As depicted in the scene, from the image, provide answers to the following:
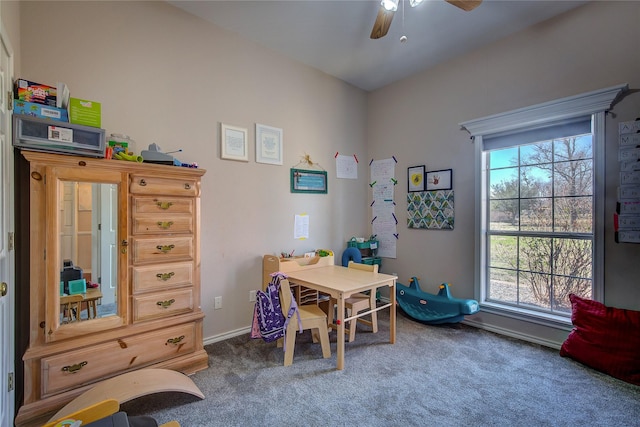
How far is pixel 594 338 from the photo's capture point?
7.25 ft

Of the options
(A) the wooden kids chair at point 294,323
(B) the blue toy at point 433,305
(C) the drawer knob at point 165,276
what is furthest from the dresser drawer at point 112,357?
(B) the blue toy at point 433,305

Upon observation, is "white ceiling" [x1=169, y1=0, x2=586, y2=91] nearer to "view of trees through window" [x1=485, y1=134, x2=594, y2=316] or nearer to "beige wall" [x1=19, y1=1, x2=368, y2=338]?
"beige wall" [x1=19, y1=1, x2=368, y2=338]

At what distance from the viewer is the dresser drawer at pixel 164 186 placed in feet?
6.49

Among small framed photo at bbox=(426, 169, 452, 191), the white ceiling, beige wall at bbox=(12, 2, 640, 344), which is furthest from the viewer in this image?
small framed photo at bbox=(426, 169, 452, 191)

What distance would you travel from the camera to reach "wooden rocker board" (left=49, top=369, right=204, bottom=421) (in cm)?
153

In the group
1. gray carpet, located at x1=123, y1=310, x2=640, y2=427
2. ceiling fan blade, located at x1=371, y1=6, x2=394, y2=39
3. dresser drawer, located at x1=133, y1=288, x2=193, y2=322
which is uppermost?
ceiling fan blade, located at x1=371, y1=6, x2=394, y2=39

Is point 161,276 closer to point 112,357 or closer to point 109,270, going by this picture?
point 109,270

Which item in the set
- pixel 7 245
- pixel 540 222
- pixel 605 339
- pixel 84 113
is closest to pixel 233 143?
pixel 84 113

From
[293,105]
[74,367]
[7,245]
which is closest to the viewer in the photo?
[7,245]

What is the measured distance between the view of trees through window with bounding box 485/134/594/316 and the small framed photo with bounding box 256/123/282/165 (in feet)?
7.34

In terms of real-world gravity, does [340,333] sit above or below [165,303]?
below

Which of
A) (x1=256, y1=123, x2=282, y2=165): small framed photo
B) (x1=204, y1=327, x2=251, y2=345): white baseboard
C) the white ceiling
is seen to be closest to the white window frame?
the white ceiling

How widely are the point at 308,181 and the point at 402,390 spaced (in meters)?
2.29

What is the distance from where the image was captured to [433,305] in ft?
10.1
